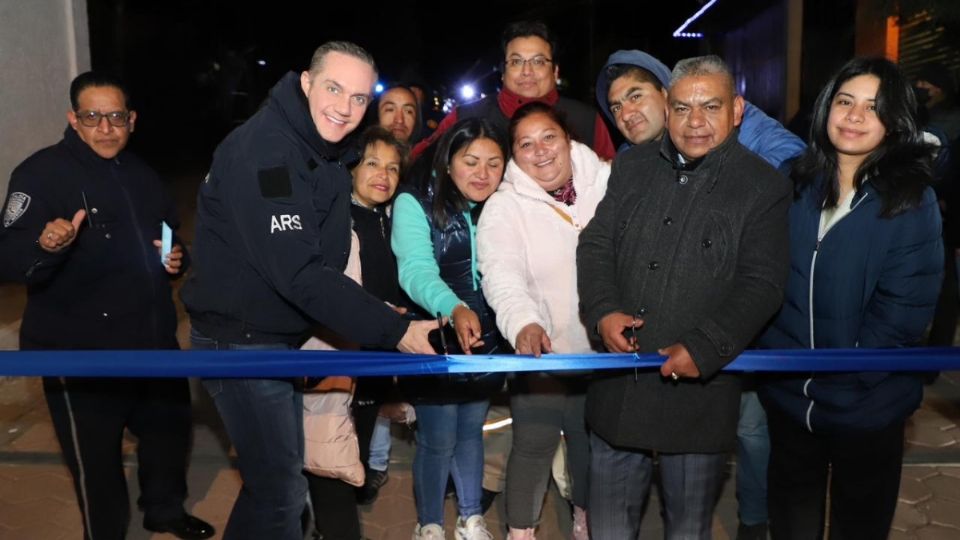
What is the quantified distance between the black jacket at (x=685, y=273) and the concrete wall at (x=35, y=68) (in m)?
6.40

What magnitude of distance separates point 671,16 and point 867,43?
Answer: 14.9 m

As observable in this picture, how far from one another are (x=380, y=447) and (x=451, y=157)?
1713 mm

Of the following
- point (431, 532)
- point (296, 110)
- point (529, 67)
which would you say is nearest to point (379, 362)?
point (296, 110)

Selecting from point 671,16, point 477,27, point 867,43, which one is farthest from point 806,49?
point 477,27

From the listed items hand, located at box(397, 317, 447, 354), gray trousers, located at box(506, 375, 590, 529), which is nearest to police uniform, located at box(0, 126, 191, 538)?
hand, located at box(397, 317, 447, 354)

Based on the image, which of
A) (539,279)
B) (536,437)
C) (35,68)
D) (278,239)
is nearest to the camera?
(278,239)

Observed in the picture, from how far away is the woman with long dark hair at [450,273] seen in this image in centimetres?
332

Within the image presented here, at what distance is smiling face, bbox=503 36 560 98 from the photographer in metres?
4.23

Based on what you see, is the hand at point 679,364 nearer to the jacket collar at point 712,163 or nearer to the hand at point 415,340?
the jacket collar at point 712,163

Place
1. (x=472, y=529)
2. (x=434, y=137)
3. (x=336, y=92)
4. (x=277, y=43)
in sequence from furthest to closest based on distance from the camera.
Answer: (x=277, y=43)
(x=434, y=137)
(x=472, y=529)
(x=336, y=92)

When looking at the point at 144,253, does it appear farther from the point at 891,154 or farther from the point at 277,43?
the point at 277,43

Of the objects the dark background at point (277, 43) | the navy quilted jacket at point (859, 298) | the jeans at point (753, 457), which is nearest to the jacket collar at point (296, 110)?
A: the navy quilted jacket at point (859, 298)

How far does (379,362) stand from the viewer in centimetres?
282

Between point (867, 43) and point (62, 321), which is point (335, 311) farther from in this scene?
point (867, 43)
